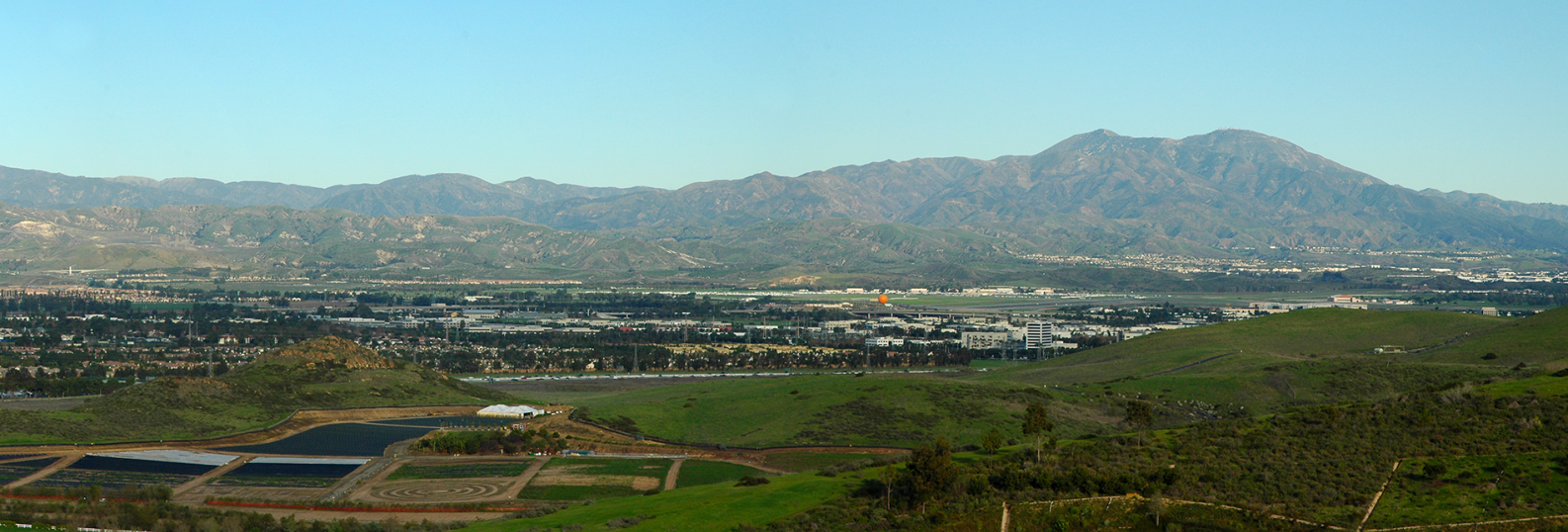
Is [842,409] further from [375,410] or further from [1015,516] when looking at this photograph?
[1015,516]

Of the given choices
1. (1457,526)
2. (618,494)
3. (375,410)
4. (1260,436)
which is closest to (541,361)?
(375,410)

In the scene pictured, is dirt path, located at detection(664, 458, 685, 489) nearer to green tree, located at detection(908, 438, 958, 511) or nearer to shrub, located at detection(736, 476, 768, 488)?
shrub, located at detection(736, 476, 768, 488)

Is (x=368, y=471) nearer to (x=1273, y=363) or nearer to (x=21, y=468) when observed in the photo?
(x=21, y=468)

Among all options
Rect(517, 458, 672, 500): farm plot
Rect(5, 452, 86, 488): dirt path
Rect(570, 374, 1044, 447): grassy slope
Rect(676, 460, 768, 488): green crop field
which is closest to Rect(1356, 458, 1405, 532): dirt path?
Rect(676, 460, 768, 488): green crop field

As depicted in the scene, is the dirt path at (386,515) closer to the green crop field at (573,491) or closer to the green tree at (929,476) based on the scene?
the green crop field at (573,491)

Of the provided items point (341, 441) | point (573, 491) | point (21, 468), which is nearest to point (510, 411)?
point (341, 441)
